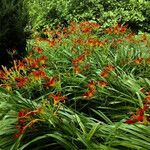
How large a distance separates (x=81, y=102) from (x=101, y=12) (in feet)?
21.8

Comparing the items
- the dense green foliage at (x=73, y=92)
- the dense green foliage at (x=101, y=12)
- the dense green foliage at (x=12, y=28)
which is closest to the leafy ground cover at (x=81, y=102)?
the dense green foliage at (x=73, y=92)

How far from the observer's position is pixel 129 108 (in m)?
4.41

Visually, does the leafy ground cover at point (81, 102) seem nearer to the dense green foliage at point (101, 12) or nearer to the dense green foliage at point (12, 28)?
the dense green foliage at point (12, 28)

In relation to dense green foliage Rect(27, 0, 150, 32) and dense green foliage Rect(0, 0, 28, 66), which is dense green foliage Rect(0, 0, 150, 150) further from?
dense green foliage Rect(27, 0, 150, 32)

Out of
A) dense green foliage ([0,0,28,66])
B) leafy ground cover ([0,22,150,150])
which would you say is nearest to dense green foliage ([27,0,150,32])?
dense green foliage ([0,0,28,66])

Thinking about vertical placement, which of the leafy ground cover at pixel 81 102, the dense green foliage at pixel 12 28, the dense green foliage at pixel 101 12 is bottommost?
the dense green foliage at pixel 101 12

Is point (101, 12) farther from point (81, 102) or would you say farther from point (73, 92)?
point (81, 102)

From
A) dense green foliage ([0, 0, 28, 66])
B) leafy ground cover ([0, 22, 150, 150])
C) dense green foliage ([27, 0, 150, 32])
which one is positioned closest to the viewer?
leafy ground cover ([0, 22, 150, 150])

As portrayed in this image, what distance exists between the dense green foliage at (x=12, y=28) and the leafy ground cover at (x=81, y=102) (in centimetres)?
67

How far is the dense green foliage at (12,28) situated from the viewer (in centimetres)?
678

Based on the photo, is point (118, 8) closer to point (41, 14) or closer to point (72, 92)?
point (41, 14)

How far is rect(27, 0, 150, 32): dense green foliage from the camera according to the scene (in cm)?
1114

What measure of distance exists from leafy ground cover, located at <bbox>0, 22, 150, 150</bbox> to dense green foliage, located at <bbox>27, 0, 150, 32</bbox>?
15.1 feet

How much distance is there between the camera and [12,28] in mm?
6941
